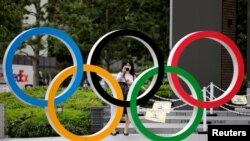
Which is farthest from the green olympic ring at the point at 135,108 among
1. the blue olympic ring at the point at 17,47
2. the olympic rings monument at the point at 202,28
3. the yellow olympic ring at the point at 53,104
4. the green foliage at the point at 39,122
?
the olympic rings monument at the point at 202,28

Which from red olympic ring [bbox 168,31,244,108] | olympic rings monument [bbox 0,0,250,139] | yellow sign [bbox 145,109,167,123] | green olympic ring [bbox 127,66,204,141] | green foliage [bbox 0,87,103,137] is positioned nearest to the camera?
green olympic ring [bbox 127,66,204,141]

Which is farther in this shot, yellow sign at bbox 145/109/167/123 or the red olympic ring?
yellow sign at bbox 145/109/167/123

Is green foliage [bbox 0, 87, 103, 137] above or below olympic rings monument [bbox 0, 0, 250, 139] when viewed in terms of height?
below

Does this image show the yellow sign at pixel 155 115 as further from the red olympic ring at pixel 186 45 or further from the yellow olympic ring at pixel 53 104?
the yellow olympic ring at pixel 53 104

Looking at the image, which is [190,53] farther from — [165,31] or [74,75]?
[165,31]

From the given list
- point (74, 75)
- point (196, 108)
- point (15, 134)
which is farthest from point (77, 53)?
point (15, 134)

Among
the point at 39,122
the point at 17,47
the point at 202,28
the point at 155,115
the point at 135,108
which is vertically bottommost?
the point at 39,122

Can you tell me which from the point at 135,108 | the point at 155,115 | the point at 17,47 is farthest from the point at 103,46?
the point at 155,115

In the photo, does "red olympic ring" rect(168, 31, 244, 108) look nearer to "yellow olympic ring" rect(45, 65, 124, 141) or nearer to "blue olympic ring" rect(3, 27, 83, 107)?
"yellow olympic ring" rect(45, 65, 124, 141)

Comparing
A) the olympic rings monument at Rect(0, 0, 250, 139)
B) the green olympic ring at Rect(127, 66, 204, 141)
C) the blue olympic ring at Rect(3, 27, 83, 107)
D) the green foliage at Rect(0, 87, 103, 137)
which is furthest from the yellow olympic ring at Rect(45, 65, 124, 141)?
the olympic rings monument at Rect(0, 0, 250, 139)

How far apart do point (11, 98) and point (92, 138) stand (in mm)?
9701

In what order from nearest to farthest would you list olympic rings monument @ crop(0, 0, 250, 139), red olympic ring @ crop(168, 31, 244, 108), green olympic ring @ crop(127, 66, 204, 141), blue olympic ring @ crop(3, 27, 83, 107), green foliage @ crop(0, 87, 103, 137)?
blue olympic ring @ crop(3, 27, 83, 107) → green olympic ring @ crop(127, 66, 204, 141) → red olympic ring @ crop(168, 31, 244, 108) → green foliage @ crop(0, 87, 103, 137) → olympic rings monument @ crop(0, 0, 250, 139)

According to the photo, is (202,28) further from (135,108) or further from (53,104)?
(53,104)

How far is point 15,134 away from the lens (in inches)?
505
